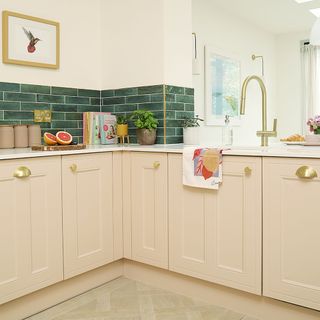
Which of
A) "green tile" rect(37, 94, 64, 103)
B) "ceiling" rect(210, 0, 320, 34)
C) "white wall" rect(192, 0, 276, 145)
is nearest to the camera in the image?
"green tile" rect(37, 94, 64, 103)

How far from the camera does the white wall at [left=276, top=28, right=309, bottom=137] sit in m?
5.96

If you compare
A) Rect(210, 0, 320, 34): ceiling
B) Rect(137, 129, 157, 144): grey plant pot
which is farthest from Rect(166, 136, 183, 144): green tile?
Rect(210, 0, 320, 34): ceiling

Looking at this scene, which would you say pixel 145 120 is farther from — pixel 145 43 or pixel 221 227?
pixel 221 227

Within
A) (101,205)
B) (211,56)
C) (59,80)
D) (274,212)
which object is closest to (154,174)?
(101,205)

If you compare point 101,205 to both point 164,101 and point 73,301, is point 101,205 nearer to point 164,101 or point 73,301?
point 73,301

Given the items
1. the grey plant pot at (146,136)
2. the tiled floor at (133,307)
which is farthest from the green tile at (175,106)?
the tiled floor at (133,307)

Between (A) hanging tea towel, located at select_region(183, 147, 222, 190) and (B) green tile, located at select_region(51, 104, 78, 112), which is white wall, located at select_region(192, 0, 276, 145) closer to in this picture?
(B) green tile, located at select_region(51, 104, 78, 112)

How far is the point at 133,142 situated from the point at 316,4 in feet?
9.23

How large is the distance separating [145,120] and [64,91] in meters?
0.63

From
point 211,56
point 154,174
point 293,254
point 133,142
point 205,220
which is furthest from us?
point 211,56

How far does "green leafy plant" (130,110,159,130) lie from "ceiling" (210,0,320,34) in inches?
79.8

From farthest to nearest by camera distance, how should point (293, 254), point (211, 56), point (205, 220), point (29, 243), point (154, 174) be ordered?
point (211, 56) → point (154, 174) → point (205, 220) → point (29, 243) → point (293, 254)

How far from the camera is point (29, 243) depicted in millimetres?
2150

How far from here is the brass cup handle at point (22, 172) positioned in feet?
6.80
